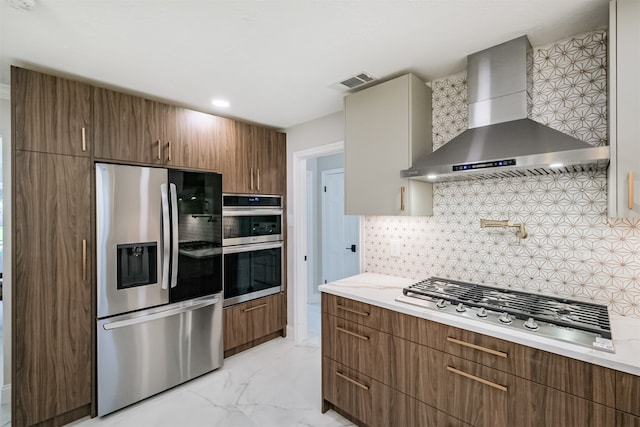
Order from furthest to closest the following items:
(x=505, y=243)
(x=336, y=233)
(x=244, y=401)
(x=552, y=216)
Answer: (x=336, y=233) < (x=244, y=401) < (x=505, y=243) < (x=552, y=216)

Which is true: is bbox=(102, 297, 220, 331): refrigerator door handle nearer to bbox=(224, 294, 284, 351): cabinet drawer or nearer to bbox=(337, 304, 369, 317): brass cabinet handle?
bbox=(224, 294, 284, 351): cabinet drawer

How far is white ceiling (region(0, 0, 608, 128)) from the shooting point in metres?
1.40

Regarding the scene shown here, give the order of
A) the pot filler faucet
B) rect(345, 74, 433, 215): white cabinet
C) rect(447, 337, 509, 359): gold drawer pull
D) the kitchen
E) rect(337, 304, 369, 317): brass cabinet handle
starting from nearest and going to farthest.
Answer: rect(447, 337, 509, 359): gold drawer pull → the kitchen → the pot filler faucet → rect(337, 304, 369, 317): brass cabinet handle → rect(345, 74, 433, 215): white cabinet

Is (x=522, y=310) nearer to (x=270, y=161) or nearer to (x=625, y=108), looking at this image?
(x=625, y=108)

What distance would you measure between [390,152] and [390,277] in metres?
1.04

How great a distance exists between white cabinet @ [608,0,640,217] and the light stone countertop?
1.80ft

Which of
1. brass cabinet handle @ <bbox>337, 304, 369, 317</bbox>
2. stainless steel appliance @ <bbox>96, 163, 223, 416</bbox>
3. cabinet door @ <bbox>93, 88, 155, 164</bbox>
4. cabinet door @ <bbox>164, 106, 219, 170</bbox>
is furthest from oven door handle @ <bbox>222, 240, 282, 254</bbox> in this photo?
brass cabinet handle @ <bbox>337, 304, 369, 317</bbox>

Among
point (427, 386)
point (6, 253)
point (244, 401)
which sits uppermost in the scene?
point (6, 253)

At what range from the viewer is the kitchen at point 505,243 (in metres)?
1.56

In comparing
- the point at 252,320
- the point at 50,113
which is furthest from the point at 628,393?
the point at 50,113

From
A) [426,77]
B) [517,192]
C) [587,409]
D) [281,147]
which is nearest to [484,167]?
[517,192]

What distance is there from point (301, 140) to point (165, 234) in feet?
5.53

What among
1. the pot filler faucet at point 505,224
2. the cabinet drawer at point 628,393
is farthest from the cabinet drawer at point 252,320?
the cabinet drawer at point 628,393

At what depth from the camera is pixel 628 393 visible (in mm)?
1094
